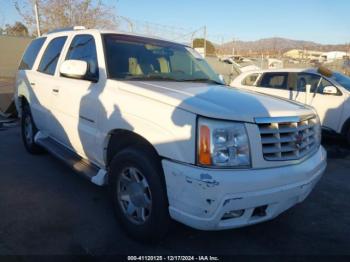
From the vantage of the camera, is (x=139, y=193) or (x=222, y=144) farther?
(x=139, y=193)

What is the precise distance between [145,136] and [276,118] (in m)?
1.06

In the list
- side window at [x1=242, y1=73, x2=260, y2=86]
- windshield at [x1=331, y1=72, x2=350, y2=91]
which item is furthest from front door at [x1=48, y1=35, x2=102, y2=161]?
windshield at [x1=331, y1=72, x2=350, y2=91]

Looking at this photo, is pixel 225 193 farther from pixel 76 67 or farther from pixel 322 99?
pixel 322 99

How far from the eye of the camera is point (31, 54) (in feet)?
18.4

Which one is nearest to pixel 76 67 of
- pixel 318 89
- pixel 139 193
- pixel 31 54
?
pixel 139 193

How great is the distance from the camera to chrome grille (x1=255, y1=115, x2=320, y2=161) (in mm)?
2637

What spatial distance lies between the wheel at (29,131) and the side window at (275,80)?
5.60 metres

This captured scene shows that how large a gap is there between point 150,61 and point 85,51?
0.76 meters

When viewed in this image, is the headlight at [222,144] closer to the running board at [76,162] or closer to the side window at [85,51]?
the running board at [76,162]

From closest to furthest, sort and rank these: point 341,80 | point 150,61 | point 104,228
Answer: point 104,228, point 150,61, point 341,80

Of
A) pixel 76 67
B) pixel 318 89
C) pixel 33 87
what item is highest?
pixel 76 67

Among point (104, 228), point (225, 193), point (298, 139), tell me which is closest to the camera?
point (225, 193)

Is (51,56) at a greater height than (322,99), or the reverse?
(51,56)

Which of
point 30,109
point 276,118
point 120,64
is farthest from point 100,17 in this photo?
point 276,118
